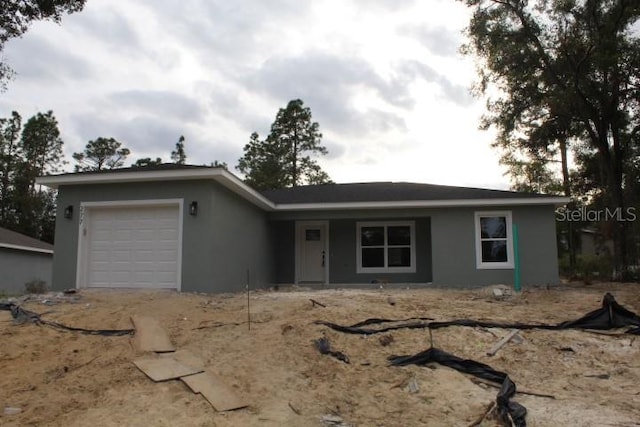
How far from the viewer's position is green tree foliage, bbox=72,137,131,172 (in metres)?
40.1

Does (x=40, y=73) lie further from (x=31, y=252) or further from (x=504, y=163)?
(x=504, y=163)

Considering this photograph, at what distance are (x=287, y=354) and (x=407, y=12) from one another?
8942 mm

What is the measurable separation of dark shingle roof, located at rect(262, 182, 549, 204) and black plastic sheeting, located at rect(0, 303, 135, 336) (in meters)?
8.25

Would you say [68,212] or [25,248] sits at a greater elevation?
[68,212]

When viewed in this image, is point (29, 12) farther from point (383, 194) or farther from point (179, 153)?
point (179, 153)

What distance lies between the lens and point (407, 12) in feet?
39.9

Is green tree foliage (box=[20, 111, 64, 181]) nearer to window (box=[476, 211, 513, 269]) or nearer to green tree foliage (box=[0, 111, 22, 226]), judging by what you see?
green tree foliage (box=[0, 111, 22, 226])

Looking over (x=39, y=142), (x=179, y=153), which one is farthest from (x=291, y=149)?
(x=39, y=142)

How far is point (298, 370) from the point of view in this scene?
6.46 meters

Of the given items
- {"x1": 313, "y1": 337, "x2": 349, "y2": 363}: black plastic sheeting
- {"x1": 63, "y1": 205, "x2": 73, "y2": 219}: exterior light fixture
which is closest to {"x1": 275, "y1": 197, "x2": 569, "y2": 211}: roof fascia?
{"x1": 63, "y1": 205, "x2": 73, "y2": 219}: exterior light fixture

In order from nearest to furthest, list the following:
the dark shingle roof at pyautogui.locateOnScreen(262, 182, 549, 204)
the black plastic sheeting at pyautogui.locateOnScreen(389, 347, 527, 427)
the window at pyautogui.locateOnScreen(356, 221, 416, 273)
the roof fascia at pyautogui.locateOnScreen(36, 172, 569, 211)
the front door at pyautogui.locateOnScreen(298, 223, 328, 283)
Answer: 1. the black plastic sheeting at pyautogui.locateOnScreen(389, 347, 527, 427)
2. the roof fascia at pyautogui.locateOnScreen(36, 172, 569, 211)
3. the dark shingle roof at pyautogui.locateOnScreen(262, 182, 549, 204)
4. the window at pyautogui.locateOnScreen(356, 221, 416, 273)
5. the front door at pyautogui.locateOnScreen(298, 223, 328, 283)

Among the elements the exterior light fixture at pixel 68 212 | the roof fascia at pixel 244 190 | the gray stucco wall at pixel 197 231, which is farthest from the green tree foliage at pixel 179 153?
the exterior light fixture at pixel 68 212

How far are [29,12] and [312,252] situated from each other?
33.1ft

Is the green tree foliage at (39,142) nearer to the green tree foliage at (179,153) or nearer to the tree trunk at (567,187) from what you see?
the green tree foliage at (179,153)
